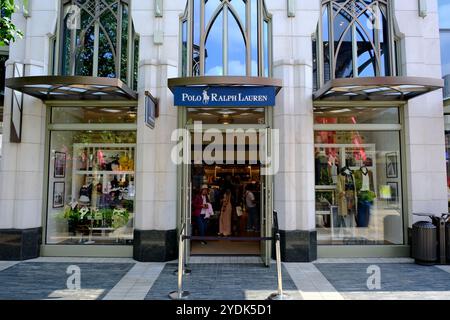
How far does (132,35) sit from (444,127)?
8.51m

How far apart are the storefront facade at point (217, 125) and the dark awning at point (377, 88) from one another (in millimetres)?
92

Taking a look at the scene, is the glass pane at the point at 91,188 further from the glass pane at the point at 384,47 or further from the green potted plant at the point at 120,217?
the glass pane at the point at 384,47

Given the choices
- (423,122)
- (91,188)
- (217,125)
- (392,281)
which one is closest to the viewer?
(392,281)

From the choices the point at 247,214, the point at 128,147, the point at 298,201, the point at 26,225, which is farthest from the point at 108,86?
the point at 247,214

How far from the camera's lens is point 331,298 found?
5.92 metres

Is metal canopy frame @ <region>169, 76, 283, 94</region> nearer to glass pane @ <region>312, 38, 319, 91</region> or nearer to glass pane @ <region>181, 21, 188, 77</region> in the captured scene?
glass pane @ <region>181, 21, 188, 77</region>

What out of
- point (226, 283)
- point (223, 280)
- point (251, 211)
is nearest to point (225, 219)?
point (251, 211)

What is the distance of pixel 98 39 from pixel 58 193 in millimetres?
4199

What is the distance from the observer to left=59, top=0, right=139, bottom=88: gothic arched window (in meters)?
9.19

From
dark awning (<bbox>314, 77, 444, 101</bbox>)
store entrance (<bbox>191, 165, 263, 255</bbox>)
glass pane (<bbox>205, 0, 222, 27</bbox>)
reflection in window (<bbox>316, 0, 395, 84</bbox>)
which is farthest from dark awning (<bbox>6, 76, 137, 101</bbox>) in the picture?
reflection in window (<bbox>316, 0, 395, 84</bbox>)

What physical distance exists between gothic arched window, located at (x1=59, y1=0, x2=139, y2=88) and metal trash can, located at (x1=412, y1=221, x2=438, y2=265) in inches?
312

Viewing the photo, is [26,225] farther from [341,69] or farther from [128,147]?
[341,69]

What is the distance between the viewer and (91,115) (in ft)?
30.4

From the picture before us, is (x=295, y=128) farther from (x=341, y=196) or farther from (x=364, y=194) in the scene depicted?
(x=364, y=194)
